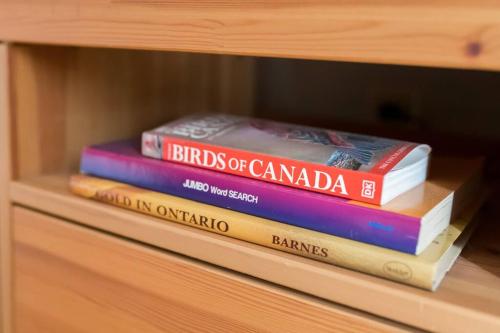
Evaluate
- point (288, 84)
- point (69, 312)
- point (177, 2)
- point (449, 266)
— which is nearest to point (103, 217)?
point (69, 312)

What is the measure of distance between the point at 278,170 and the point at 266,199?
0.03 m

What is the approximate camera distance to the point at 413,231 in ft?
1.60

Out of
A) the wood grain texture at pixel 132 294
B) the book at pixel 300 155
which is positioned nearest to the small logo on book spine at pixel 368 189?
the book at pixel 300 155

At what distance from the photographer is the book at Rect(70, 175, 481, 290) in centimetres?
49

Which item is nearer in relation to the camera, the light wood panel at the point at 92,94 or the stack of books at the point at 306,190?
the stack of books at the point at 306,190

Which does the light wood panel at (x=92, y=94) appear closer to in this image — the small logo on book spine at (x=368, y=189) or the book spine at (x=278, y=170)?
the book spine at (x=278, y=170)

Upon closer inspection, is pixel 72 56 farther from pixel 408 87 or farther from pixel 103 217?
pixel 408 87

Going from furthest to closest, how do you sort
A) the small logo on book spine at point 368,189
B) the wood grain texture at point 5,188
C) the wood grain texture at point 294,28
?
the wood grain texture at point 5,188, the small logo on book spine at point 368,189, the wood grain texture at point 294,28

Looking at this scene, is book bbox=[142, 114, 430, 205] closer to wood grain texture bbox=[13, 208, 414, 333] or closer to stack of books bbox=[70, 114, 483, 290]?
stack of books bbox=[70, 114, 483, 290]

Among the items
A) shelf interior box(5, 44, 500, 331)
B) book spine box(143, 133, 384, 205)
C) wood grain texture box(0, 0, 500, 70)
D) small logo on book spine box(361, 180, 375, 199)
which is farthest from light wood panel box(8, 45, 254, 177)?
small logo on book spine box(361, 180, 375, 199)

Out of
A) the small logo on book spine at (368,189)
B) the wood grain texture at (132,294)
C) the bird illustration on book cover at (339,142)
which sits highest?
the bird illustration on book cover at (339,142)

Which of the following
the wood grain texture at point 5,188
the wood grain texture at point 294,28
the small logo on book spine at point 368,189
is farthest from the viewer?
the wood grain texture at point 5,188

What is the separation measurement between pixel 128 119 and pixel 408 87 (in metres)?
0.51

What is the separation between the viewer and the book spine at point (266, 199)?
1.64ft
